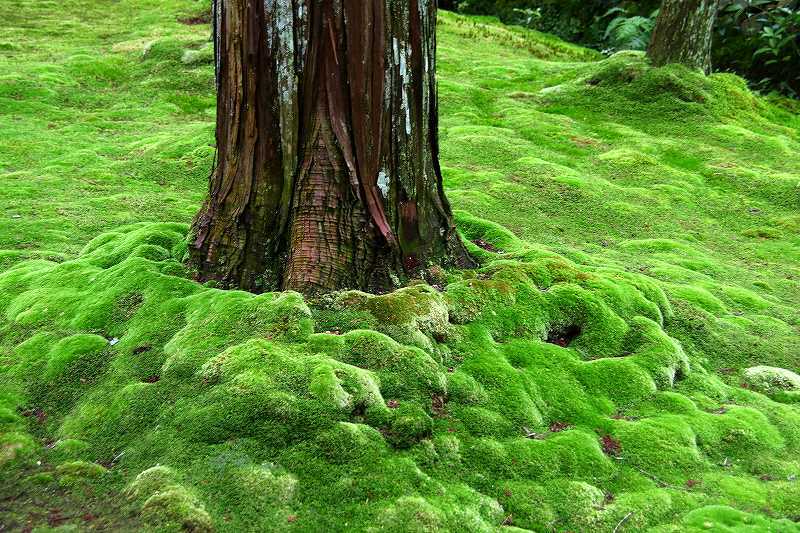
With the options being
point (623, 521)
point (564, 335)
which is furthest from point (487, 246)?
point (623, 521)

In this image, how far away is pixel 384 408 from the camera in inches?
157

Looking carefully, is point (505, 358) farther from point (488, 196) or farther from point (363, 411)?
point (488, 196)

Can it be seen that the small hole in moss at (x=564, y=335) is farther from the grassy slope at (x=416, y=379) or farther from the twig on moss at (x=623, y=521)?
the twig on moss at (x=623, y=521)

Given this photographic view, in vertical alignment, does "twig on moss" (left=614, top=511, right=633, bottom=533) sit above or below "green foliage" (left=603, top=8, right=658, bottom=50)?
below

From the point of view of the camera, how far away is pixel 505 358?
4.77 meters

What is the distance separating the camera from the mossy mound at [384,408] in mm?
3506

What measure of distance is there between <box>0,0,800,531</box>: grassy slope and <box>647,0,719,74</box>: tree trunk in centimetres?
537

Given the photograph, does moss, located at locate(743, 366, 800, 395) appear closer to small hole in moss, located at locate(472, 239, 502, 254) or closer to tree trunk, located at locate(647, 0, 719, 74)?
small hole in moss, located at locate(472, 239, 502, 254)

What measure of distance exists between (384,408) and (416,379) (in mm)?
374

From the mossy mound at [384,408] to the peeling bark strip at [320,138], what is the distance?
0.40 metres

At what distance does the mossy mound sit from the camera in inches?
138

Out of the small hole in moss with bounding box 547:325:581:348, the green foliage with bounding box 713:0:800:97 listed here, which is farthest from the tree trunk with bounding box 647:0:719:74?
the small hole in moss with bounding box 547:325:581:348

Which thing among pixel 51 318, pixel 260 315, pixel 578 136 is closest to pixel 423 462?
pixel 260 315

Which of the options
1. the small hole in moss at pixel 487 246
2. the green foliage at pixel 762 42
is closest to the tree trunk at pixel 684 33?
the green foliage at pixel 762 42
